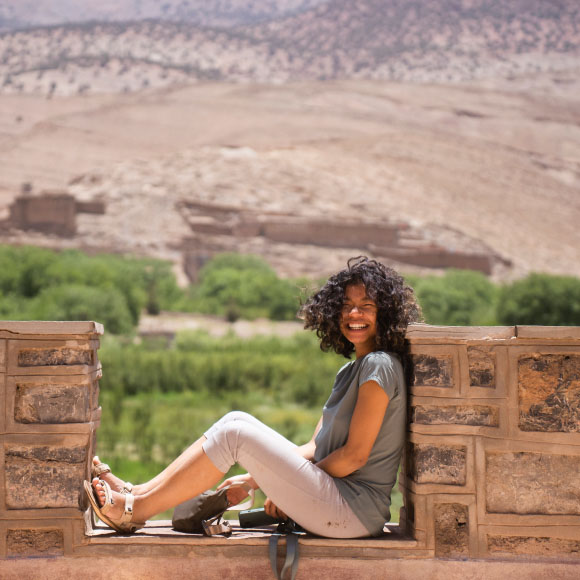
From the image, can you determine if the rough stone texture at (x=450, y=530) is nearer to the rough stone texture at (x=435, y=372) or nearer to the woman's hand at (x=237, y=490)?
the rough stone texture at (x=435, y=372)

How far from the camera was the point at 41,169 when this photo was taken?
197 ft

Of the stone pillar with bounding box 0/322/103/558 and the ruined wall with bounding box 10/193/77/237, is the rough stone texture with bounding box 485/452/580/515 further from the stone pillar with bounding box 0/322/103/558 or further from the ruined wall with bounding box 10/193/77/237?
the ruined wall with bounding box 10/193/77/237

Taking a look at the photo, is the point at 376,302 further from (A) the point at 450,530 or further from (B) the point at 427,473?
(A) the point at 450,530

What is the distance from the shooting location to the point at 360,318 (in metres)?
3.27

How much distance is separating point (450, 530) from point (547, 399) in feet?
1.89

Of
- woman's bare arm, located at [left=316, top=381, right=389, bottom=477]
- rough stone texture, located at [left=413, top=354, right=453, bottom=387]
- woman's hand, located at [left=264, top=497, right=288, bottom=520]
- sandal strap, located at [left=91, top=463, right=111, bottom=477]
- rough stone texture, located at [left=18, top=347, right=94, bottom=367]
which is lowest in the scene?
woman's hand, located at [left=264, top=497, right=288, bottom=520]

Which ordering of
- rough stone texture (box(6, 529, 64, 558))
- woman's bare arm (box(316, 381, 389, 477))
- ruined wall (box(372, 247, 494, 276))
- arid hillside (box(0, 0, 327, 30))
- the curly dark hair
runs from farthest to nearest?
arid hillside (box(0, 0, 327, 30)), ruined wall (box(372, 247, 494, 276)), the curly dark hair, rough stone texture (box(6, 529, 64, 558)), woman's bare arm (box(316, 381, 389, 477))

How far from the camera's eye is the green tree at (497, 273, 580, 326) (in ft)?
93.1

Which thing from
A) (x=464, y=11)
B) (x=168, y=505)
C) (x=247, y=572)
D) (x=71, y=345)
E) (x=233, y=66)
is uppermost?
(x=464, y=11)

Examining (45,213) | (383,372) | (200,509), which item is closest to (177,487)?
(200,509)

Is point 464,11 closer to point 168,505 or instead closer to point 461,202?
point 461,202

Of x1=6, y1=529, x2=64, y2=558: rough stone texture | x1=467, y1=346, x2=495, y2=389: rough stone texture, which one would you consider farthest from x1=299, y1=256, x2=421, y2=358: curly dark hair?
x1=6, y1=529, x2=64, y2=558: rough stone texture

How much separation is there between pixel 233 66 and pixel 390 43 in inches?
695

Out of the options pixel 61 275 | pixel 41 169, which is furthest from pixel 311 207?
pixel 61 275
